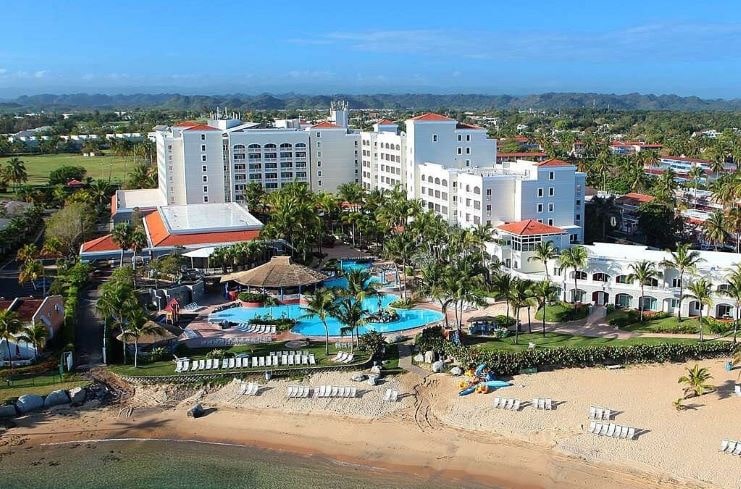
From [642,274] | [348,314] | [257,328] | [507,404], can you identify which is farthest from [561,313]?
[257,328]

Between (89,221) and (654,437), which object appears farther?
(89,221)

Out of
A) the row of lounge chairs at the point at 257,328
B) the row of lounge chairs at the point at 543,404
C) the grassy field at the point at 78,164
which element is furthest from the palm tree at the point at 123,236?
the grassy field at the point at 78,164

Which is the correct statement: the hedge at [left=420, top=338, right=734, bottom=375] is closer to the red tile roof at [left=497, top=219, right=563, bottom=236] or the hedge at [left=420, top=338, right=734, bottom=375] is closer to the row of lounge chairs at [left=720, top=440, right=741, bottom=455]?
the row of lounge chairs at [left=720, top=440, right=741, bottom=455]

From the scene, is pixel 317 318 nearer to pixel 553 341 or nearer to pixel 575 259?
pixel 553 341

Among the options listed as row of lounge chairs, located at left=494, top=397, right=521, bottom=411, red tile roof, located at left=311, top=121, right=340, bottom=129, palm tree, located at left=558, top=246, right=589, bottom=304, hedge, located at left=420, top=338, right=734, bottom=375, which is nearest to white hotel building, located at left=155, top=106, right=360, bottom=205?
red tile roof, located at left=311, top=121, right=340, bottom=129

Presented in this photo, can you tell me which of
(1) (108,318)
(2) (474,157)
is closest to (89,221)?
(1) (108,318)

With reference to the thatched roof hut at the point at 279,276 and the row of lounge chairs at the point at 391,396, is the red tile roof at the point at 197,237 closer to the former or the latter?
the thatched roof hut at the point at 279,276

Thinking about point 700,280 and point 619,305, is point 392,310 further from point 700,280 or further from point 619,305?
point 700,280
